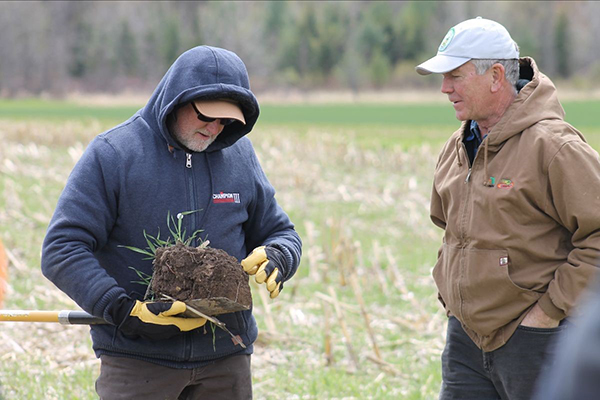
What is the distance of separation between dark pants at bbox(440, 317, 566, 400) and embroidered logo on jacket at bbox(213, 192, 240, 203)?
1.25 m

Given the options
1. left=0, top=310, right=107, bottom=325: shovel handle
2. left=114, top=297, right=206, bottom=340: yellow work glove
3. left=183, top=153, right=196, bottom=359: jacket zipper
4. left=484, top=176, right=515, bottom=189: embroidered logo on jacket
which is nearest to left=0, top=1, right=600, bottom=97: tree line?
left=484, top=176, right=515, bottom=189: embroidered logo on jacket

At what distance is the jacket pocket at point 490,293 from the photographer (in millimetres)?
3602

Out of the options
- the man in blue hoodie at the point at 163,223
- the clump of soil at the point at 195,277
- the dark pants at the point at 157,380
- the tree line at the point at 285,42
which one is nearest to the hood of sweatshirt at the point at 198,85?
the man in blue hoodie at the point at 163,223

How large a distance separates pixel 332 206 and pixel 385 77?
7197 cm

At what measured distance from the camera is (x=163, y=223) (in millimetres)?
3525

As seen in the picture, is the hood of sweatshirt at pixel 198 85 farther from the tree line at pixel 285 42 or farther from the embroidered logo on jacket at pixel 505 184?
the tree line at pixel 285 42

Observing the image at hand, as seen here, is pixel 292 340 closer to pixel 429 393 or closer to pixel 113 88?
pixel 429 393

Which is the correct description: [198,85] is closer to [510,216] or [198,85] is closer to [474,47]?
[474,47]

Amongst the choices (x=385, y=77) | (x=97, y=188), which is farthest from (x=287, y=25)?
(x=97, y=188)

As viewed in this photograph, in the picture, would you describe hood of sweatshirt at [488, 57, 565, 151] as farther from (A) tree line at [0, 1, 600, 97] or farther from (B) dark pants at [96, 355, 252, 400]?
(A) tree line at [0, 1, 600, 97]

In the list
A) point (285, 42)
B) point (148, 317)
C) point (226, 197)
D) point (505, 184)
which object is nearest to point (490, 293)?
point (505, 184)

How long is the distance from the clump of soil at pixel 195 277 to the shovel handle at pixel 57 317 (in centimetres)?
31

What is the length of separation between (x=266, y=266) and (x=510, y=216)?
112cm

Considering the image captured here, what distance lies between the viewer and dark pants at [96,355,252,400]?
11.6ft
